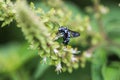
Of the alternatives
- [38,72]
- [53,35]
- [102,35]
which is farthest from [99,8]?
[53,35]

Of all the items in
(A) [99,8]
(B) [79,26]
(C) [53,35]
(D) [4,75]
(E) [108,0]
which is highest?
(E) [108,0]

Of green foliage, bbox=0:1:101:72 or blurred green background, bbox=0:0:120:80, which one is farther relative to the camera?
blurred green background, bbox=0:0:120:80

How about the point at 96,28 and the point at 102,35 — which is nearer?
the point at 102,35

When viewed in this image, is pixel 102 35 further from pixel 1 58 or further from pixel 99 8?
pixel 1 58

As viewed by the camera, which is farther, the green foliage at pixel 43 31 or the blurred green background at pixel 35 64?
the blurred green background at pixel 35 64

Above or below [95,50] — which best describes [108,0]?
above

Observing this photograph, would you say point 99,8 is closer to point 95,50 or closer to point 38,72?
point 95,50

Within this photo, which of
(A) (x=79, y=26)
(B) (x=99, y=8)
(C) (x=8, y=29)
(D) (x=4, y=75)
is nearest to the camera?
(A) (x=79, y=26)

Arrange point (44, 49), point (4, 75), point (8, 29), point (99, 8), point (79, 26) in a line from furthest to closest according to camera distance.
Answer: point (8, 29), point (4, 75), point (99, 8), point (79, 26), point (44, 49)

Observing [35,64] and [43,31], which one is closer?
[43,31]
